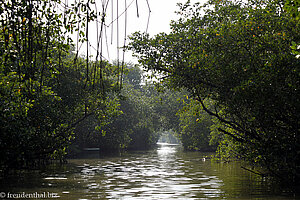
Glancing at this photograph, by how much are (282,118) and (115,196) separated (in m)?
5.99

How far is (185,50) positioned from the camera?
1664 centimetres

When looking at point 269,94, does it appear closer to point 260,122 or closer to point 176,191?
point 260,122

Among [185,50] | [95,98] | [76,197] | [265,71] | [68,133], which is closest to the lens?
[76,197]

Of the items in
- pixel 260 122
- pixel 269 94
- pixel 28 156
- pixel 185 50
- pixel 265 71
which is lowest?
pixel 28 156

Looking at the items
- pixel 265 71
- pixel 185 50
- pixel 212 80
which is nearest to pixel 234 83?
pixel 212 80

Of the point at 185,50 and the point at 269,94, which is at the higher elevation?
the point at 185,50

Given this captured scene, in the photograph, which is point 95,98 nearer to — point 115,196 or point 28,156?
point 28,156

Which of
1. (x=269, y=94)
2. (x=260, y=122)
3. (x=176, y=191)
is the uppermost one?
(x=269, y=94)

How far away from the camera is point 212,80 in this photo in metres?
14.1

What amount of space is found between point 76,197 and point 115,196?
3.96 feet

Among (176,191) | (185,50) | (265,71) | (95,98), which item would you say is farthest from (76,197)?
(95,98)

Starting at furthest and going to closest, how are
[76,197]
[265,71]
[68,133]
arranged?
[68,133], [265,71], [76,197]

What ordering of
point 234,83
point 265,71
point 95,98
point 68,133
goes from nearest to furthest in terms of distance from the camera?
point 265,71 < point 234,83 < point 68,133 < point 95,98

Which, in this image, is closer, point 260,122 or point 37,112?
point 260,122
